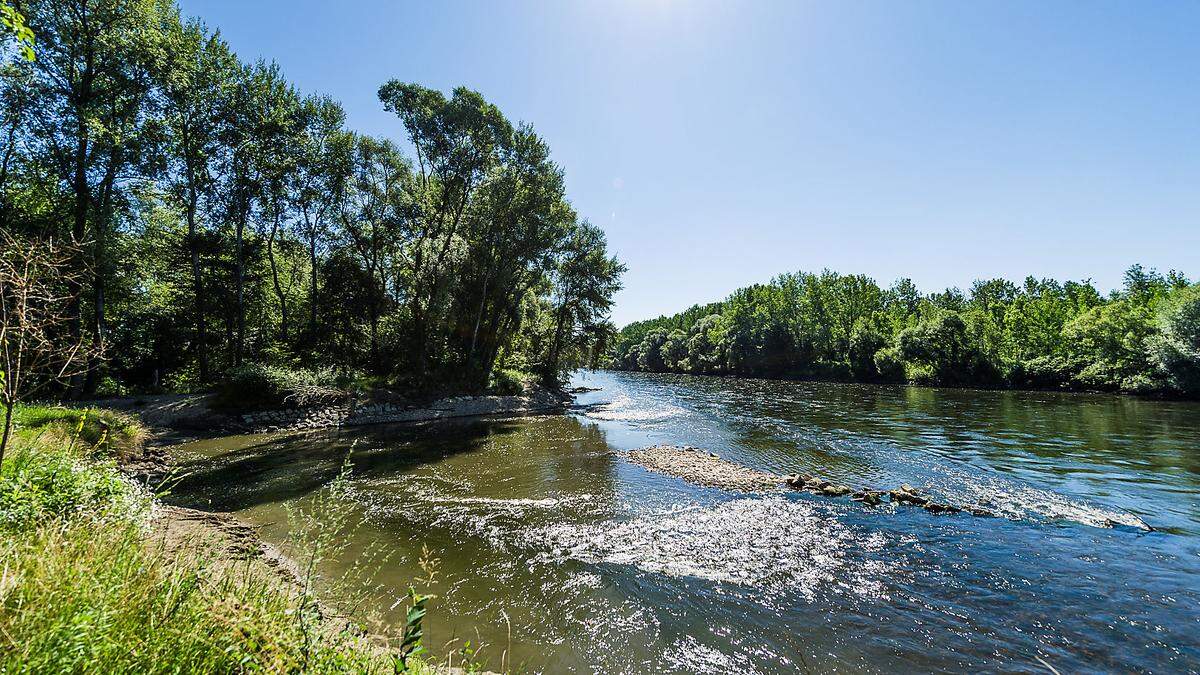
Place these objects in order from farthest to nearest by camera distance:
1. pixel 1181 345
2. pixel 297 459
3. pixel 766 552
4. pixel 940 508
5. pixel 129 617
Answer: pixel 1181 345 → pixel 297 459 → pixel 940 508 → pixel 766 552 → pixel 129 617

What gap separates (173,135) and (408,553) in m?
26.6

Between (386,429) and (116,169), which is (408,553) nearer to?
(386,429)

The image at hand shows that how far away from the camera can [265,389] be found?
21.2 m

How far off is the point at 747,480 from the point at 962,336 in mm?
67325

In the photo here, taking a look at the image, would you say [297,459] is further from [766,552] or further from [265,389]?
[766,552]

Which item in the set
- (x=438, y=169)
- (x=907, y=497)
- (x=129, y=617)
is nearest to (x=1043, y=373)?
(x=907, y=497)

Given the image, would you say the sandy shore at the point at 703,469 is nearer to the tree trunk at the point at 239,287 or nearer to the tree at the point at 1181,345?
the tree trunk at the point at 239,287

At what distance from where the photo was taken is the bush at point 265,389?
2061 centimetres

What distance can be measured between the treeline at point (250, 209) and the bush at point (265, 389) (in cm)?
442

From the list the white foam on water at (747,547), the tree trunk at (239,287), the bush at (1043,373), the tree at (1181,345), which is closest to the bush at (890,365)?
the bush at (1043,373)

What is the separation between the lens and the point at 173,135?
71.4 feet

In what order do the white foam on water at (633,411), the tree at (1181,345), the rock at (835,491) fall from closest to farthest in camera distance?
the rock at (835,491)
the white foam on water at (633,411)
the tree at (1181,345)

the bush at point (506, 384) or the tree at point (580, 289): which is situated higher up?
the tree at point (580, 289)

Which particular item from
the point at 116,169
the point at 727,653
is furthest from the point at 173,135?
the point at 727,653
